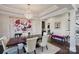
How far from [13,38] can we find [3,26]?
1.68ft

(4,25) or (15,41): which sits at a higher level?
(4,25)

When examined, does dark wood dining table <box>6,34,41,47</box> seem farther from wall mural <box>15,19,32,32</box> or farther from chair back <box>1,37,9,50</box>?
wall mural <box>15,19,32,32</box>

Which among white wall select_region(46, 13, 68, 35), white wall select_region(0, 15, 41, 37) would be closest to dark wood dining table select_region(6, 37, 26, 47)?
white wall select_region(0, 15, 41, 37)

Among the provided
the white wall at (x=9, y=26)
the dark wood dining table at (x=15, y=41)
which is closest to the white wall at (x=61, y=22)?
the white wall at (x=9, y=26)

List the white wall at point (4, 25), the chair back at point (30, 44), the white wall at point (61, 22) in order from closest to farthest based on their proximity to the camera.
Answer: the white wall at point (4, 25)
the chair back at point (30, 44)
the white wall at point (61, 22)

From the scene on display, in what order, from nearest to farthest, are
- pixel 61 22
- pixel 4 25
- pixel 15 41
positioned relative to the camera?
pixel 4 25
pixel 15 41
pixel 61 22

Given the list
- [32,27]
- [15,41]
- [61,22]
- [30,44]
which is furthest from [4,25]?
[61,22]

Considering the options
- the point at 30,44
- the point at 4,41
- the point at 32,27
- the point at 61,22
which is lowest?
the point at 30,44

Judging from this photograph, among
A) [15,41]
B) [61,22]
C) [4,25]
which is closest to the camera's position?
[4,25]

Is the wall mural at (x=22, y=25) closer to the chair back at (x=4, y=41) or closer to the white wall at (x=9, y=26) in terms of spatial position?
the white wall at (x=9, y=26)

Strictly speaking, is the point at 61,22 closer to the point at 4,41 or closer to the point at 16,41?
the point at 16,41

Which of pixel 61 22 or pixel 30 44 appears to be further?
pixel 61 22

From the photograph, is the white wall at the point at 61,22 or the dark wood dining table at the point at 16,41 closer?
the dark wood dining table at the point at 16,41
